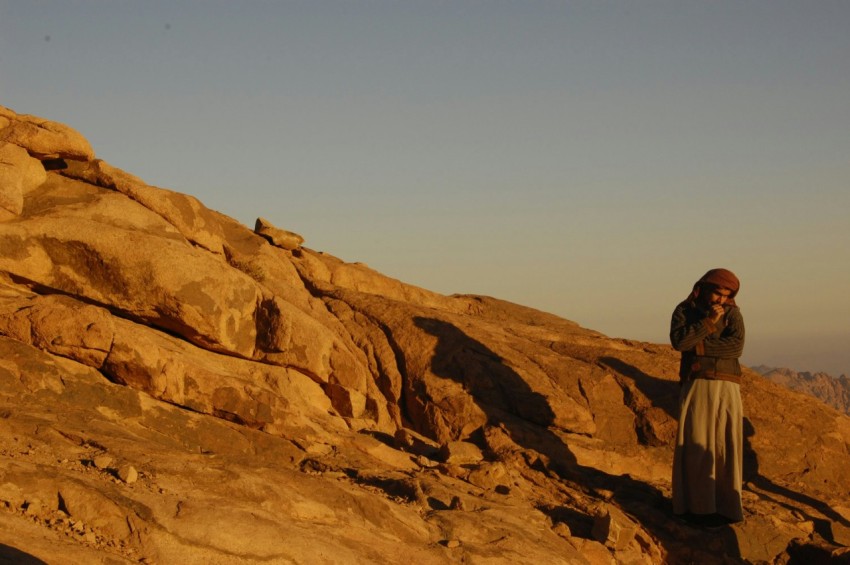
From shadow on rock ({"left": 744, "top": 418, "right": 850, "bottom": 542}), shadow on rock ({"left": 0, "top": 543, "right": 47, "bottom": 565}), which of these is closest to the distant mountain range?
shadow on rock ({"left": 744, "top": 418, "right": 850, "bottom": 542})

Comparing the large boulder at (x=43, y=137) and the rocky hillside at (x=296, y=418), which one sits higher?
the large boulder at (x=43, y=137)

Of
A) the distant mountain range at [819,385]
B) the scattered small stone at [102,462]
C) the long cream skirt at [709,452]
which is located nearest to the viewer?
the scattered small stone at [102,462]

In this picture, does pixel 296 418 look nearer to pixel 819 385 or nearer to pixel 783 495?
pixel 783 495

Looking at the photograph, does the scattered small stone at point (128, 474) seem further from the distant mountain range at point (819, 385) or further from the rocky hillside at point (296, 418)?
the distant mountain range at point (819, 385)

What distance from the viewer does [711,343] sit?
32.5 ft

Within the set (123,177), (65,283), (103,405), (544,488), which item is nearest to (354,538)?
(103,405)

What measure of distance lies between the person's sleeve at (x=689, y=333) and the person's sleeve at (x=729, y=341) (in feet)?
0.41

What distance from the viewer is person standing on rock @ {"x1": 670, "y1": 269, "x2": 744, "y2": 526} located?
383 inches

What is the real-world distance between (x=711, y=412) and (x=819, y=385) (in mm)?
38336

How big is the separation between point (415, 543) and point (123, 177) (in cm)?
613

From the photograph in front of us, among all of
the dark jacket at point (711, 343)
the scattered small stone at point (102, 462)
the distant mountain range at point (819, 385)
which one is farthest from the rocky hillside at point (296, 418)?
the distant mountain range at point (819, 385)

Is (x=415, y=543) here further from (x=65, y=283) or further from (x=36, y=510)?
(x=65, y=283)

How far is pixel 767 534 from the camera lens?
9695 millimetres

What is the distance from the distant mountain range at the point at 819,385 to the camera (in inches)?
1638
